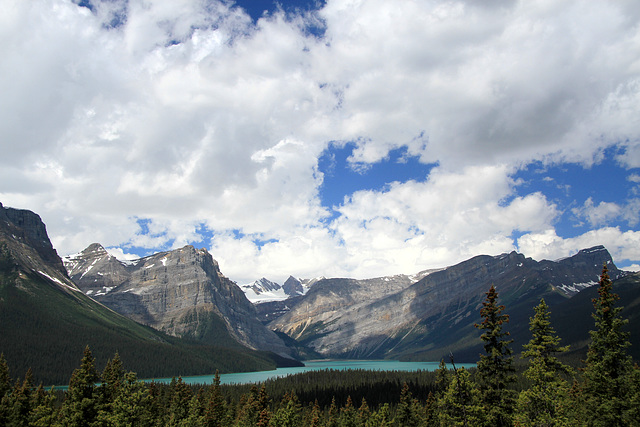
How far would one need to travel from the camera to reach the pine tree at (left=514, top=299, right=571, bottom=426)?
3623 cm

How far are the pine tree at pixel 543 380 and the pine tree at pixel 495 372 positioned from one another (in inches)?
144

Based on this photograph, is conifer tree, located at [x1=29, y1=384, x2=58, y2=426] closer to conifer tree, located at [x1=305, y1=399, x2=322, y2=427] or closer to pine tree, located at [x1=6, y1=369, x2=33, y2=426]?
pine tree, located at [x1=6, y1=369, x2=33, y2=426]

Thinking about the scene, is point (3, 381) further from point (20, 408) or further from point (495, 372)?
point (495, 372)

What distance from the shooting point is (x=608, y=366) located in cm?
3650

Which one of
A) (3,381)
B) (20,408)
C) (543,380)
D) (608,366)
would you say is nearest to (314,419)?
(20,408)

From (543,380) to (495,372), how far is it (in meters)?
6.59

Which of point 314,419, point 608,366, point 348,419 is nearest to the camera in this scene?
point 608,366

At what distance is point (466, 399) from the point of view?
4744 centimetres

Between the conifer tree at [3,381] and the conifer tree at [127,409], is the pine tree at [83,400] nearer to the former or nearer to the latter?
the conifer tree at [127,409]

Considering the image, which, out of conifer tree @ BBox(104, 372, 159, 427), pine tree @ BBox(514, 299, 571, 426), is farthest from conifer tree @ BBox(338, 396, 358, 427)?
pine tree @ BBox(514, 299, 571, 426)

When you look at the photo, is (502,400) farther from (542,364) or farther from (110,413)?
(110,413)

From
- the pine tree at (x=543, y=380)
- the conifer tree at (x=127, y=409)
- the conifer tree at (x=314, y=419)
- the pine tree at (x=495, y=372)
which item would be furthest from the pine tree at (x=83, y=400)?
the pine tree at (x=543, y=380)

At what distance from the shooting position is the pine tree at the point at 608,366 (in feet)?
117

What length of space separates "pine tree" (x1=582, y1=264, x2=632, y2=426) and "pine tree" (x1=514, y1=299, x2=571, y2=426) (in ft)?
8.57
